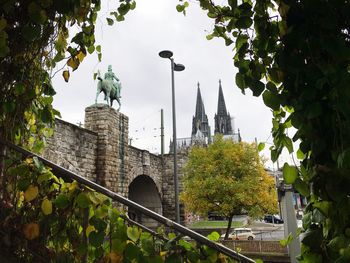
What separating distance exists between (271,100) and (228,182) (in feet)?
47.2

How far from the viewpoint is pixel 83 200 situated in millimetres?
1836

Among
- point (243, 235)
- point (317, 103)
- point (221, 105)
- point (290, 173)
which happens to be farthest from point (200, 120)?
point (317, 103)

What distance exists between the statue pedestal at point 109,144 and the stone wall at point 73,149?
24 centimetres

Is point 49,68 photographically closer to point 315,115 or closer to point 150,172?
point 315,115

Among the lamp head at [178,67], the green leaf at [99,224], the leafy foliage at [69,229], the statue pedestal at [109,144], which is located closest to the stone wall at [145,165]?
the statue pedestal at [109,144]

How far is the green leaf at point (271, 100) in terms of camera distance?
1372 millimetres

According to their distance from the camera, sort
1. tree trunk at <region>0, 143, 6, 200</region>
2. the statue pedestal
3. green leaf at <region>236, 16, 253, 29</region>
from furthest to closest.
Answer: the statue pedestal
tree trunk at <region>0, 143, 6, 200</region>
green leaf at <region>236, 16, 253, 29</region>

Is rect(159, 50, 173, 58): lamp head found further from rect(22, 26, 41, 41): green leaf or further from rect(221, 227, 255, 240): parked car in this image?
rect(221, 227, 255, 240): parked car

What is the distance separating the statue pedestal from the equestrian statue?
0.72 metres

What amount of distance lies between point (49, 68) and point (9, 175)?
81 centimetres

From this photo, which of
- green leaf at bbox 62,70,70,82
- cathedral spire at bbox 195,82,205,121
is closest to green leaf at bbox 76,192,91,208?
green leaf at bbox 62,70,70,82

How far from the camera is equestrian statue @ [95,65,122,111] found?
12.5m

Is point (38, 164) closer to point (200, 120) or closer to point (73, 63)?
point (73, 63)

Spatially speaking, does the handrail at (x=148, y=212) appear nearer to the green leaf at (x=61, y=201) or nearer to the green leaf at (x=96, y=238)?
the green leaf at (x=61, y=201)
